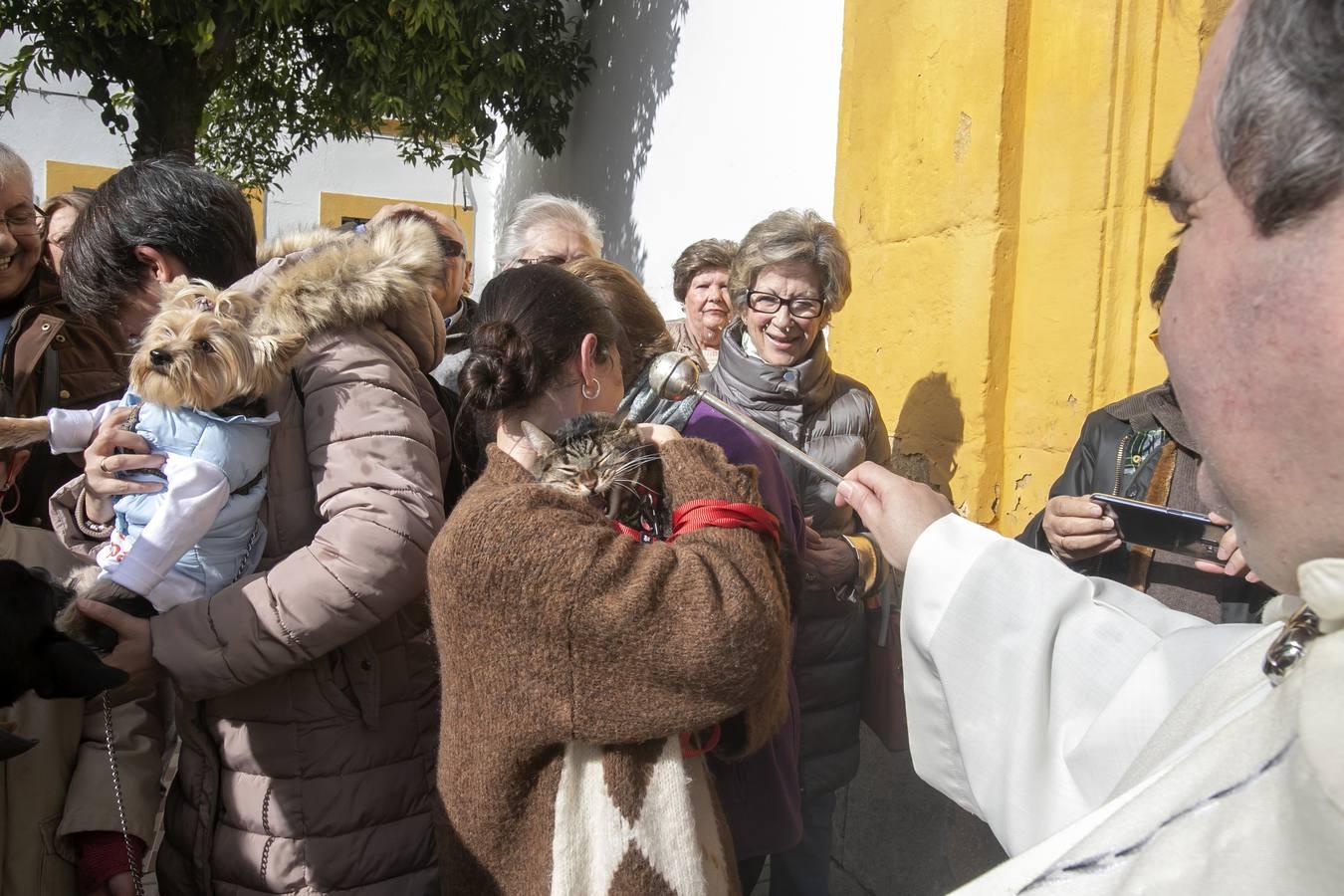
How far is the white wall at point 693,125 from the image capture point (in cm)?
433

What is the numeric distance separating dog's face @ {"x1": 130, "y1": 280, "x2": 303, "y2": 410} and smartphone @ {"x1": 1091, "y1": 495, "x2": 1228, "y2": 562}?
166cm

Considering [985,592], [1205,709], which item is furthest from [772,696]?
[1205,709]

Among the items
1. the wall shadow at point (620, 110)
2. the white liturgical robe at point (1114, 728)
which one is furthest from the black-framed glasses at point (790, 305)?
the wall shadow at point (620, 110)

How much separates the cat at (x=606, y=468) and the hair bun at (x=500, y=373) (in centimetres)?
8

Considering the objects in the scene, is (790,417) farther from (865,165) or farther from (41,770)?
(41,770)

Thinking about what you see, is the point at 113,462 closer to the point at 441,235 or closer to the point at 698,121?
the point at 441,235

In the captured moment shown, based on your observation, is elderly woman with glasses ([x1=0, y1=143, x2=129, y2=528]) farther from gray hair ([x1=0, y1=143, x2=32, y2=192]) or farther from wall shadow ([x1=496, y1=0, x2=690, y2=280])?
wall shadow ([x1=496, y1=0, x2=690, y2=280])

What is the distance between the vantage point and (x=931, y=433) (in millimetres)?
3590

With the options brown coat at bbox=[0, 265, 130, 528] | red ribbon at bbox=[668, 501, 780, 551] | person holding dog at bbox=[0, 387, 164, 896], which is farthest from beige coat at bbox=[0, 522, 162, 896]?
red ribbon at bbox=[668, 501, 780, 551]

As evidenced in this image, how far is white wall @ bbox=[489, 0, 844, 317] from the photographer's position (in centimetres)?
432

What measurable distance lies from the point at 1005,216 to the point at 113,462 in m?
2.73

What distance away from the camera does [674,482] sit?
1711mm

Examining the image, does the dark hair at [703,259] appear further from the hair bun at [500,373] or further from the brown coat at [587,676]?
the brown coat at [587,676]

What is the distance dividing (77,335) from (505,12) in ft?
18.9
